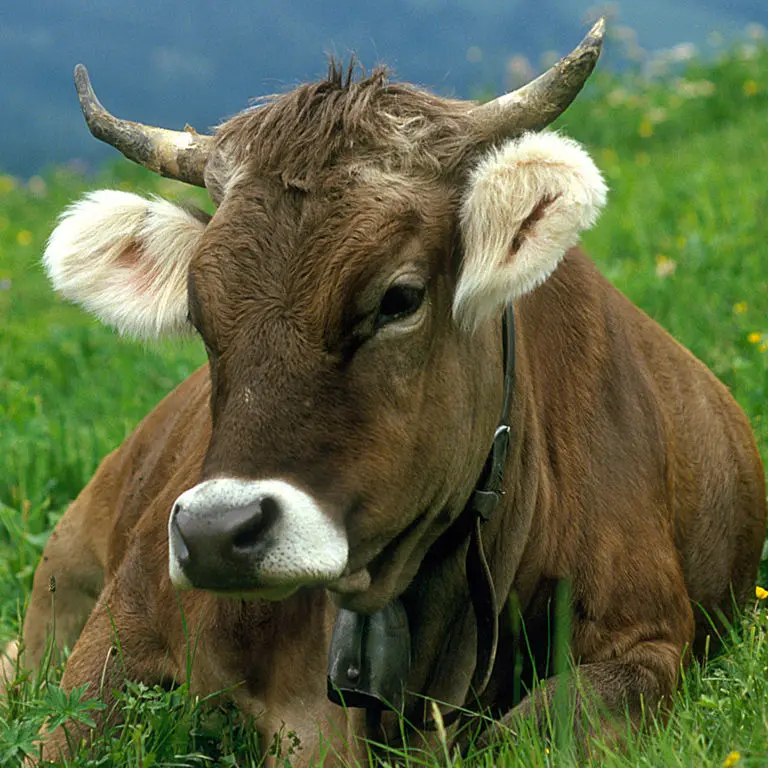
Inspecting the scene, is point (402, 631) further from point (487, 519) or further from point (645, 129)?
point (645, 129)

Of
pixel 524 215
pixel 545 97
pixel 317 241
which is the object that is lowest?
pixel 317 241

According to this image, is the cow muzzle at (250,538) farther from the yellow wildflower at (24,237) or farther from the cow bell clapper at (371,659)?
the yellow wildflower at (24,237)

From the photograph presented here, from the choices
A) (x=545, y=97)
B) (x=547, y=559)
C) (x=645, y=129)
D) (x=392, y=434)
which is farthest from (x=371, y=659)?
(x=645, y=129)

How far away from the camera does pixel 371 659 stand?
3.56 m

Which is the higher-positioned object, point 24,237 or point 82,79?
point 82,79

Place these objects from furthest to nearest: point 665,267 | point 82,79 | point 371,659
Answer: point 665,267, point 82,79, point 371,659

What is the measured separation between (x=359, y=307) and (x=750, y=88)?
10.2 metres

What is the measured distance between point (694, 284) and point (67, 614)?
11.6ft

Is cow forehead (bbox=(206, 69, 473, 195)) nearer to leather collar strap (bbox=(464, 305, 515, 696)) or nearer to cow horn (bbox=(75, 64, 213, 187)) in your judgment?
cow horn (bbox=(75, 64, 213, 187))

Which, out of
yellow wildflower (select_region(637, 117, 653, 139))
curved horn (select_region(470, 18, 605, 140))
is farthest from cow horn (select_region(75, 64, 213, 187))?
yellow wildflower (select_region(637, 117, 653, 139))

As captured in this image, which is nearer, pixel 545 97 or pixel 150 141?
pixel 545 97

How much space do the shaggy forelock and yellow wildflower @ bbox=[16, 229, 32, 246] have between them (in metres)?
8.66

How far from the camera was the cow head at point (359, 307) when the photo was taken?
2.98 meters

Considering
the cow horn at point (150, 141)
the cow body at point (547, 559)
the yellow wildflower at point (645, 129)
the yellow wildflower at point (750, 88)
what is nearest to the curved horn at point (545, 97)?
the cow body at point (547, 559)
